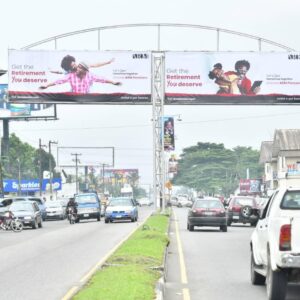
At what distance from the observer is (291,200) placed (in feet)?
43.9

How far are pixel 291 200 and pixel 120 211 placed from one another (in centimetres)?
3628

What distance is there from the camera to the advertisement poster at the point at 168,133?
5262cm

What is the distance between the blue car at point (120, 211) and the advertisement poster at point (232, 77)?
708cm

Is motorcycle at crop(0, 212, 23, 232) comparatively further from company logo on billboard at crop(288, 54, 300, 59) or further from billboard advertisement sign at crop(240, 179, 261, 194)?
billboard advertisement sign at crop(240, 179, 261, 194)

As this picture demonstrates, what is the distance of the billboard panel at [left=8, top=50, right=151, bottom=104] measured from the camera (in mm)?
46625

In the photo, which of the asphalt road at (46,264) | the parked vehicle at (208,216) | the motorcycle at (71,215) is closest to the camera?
the asphalt road at (46,264)

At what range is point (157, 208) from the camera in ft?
181

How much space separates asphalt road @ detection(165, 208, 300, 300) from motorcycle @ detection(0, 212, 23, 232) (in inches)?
554

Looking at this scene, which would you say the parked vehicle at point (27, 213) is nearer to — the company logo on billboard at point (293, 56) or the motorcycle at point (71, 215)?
the motorcycle at point (71, 215)

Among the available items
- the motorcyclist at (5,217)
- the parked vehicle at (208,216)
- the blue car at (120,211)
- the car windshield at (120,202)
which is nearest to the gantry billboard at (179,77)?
the car windshield at (120,202)

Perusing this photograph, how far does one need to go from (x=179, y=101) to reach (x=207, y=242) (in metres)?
19.6

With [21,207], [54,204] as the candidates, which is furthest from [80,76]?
[54,204]

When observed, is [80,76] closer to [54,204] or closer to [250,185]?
[54,204]

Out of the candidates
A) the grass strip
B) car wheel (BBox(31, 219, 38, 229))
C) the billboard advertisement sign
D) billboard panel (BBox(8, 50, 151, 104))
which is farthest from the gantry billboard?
the billboard advertisement sign
